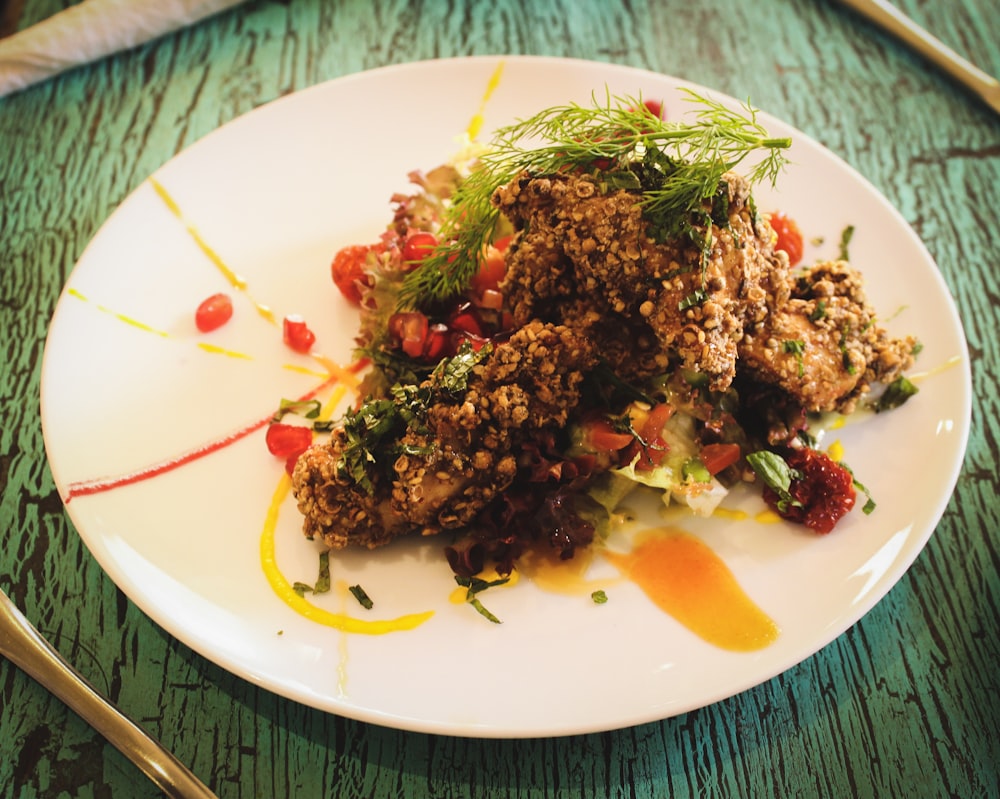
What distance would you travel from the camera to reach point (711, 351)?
11.5 ft

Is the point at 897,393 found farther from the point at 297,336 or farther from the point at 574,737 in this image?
the point at 297,336

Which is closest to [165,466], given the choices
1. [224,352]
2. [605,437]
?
[224,352]

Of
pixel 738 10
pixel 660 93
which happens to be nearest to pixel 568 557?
pixel 660 93

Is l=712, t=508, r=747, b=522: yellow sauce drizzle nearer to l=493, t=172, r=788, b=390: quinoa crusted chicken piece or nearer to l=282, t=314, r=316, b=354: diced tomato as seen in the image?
l=493, t=172, r=788, b=390: quinoa crusted chicken piece

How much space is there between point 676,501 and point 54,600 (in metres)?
2.82

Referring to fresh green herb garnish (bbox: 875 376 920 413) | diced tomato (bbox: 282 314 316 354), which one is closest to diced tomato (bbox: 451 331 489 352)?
diced tomato (bbox: 282 314 316 354)

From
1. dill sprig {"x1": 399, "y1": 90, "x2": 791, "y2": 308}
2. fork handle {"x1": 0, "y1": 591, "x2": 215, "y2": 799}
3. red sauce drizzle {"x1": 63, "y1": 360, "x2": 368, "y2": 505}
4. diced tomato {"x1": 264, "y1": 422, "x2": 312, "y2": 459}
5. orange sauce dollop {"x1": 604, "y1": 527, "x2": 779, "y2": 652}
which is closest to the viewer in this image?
fork handle {"x1": 0, "y1": 591, "x2": 215, "y2": 799}

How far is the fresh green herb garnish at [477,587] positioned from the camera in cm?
356

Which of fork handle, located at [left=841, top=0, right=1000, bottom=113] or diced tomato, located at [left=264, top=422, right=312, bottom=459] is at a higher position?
fork handle, located at [left=841, top=0, right=1000, bottom=113]

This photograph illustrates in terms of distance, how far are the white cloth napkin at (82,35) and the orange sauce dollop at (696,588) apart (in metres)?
5.14

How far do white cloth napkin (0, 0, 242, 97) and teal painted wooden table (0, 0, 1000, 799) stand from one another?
0.40ft

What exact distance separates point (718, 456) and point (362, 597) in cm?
169

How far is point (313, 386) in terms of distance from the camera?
14.5 ft

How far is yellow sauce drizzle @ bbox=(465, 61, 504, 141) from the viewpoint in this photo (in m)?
5.33
